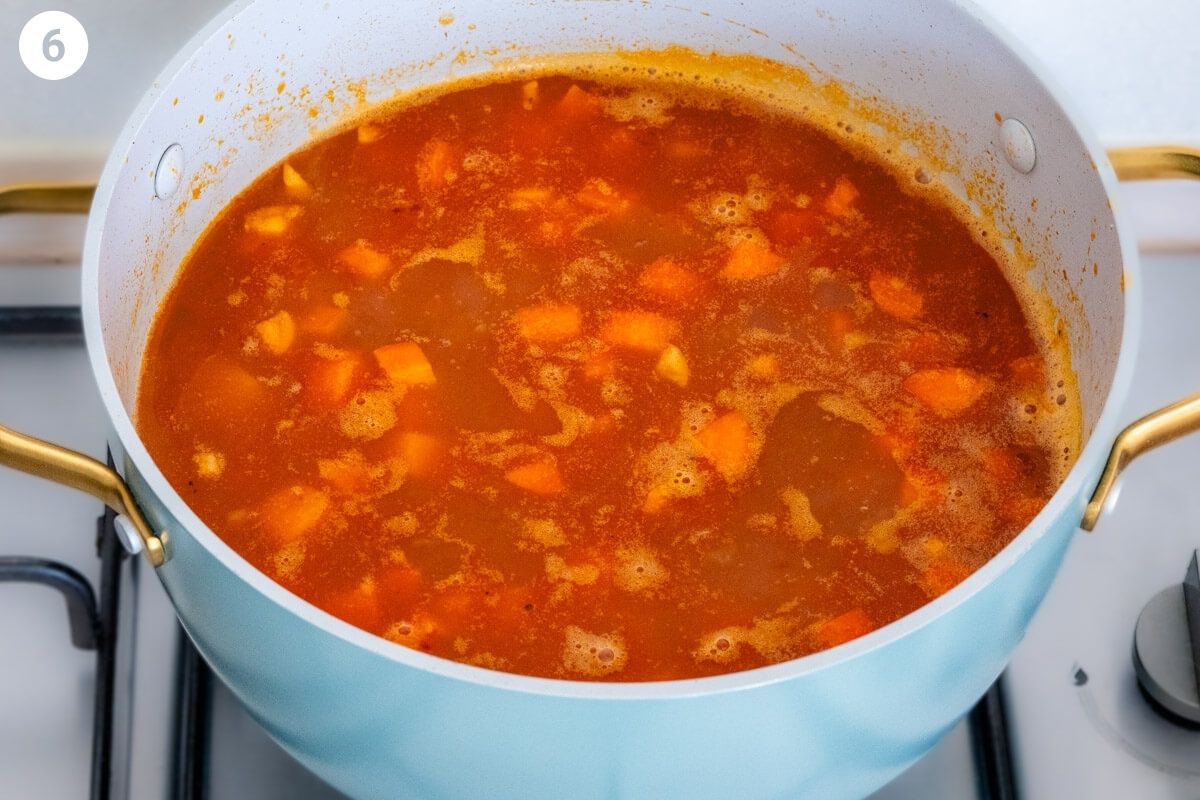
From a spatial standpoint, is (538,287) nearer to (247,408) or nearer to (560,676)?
(247,408)

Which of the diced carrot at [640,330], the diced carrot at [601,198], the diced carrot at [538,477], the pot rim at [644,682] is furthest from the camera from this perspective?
the diced carrot at [601,198]

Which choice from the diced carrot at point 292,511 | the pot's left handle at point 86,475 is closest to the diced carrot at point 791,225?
the diced carrot at point 292,511

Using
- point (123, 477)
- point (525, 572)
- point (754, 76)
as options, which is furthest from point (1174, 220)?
point (123, 477)

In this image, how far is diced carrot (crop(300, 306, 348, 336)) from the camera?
1262mm

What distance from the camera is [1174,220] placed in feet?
5.26

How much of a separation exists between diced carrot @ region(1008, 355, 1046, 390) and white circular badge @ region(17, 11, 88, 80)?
1.01 metres

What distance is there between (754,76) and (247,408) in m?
0.64

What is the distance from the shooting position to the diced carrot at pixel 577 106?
4.74 ft

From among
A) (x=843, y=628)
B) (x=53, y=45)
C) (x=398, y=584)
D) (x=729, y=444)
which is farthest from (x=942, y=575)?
(x=53, y=45)

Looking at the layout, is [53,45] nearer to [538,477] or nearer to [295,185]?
[295,185]

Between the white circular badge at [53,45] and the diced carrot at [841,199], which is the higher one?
the white circular badge at [53,45]

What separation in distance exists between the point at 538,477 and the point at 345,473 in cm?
16

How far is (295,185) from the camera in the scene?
1384mm

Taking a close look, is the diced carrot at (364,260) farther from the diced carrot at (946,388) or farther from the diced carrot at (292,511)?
the diced carrot at (946,388)
